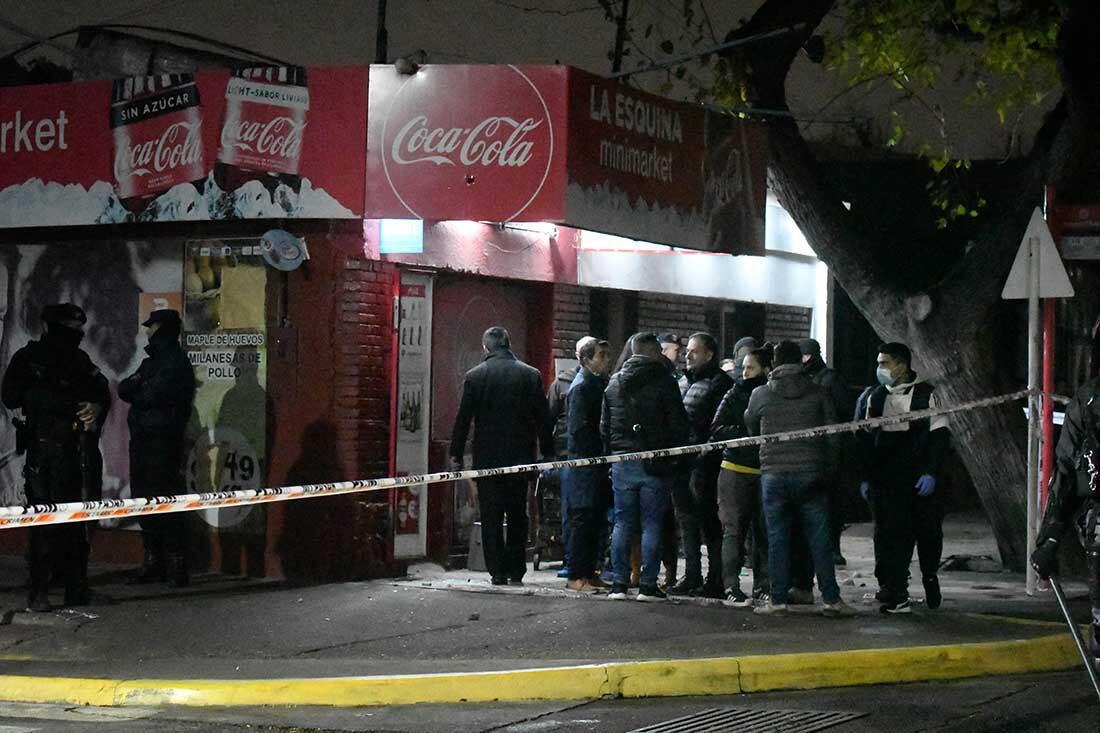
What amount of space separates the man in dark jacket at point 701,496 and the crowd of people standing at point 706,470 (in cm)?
1

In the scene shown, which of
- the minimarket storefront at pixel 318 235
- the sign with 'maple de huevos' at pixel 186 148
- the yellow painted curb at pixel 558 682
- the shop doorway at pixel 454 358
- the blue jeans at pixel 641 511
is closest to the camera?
the yellow painted curb at pixel 558 682

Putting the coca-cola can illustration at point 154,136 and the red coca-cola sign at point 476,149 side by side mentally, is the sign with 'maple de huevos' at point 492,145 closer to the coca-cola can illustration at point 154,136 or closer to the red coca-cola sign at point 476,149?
the red coca-cola sign at point 476,149

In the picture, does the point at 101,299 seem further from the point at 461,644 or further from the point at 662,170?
the point at 461,644

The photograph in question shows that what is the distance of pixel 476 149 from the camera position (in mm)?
12352

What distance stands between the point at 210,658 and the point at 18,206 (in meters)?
5.79

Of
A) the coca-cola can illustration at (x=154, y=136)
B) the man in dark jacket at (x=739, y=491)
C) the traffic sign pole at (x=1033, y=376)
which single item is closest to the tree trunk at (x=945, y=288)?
the traffic sign pole at (x=1033, y=376)

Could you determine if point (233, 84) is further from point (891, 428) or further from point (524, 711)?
point (524, 711)

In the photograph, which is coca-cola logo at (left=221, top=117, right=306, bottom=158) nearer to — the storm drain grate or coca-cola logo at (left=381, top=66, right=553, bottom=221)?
coca-cola logo at (left=381, top=66, right=553, bottom=221)

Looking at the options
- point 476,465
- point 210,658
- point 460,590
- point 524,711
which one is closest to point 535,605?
point 460,590

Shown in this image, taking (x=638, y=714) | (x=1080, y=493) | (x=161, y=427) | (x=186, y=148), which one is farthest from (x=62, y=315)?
(x=1080, y=493)

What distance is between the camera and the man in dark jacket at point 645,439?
1188cm

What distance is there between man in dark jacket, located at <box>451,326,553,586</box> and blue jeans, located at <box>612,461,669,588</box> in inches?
42.7

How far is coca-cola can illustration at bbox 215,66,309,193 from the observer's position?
12.8m

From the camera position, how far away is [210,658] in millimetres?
9852
